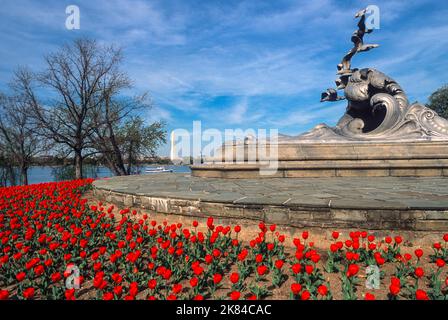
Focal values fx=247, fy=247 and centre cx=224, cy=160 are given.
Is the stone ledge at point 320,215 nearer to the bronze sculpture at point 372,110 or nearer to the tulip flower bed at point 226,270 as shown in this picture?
the tulip flower bed at point 226,270

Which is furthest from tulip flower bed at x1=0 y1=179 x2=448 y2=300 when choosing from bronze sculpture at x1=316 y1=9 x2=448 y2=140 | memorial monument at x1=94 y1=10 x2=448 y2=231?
bronze sculpture at x1=316 y1=9 x2=448 y2=140

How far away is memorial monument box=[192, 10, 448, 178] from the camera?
7547mm

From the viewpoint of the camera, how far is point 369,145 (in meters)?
8.16

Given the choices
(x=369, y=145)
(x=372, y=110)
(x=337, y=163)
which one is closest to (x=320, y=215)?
(x=337, y=163)

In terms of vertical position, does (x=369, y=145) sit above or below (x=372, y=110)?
below

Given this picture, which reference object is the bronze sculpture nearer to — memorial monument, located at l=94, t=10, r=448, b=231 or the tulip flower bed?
memorial monument, located at l=94, t=10, r=448, b=231

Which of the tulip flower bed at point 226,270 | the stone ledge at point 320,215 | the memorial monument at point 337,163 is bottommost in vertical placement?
the tulip flower bed at point 226,270

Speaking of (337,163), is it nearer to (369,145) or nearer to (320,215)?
(369,145)

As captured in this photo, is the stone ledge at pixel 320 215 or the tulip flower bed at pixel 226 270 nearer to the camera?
the tulip flower bed at pixel 226 270

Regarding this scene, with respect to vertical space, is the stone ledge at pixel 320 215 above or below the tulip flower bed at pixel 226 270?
above

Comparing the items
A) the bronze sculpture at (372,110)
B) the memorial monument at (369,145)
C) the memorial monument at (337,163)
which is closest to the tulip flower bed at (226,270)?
the memorial monument at (337,163)

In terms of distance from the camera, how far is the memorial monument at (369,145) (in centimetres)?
755
